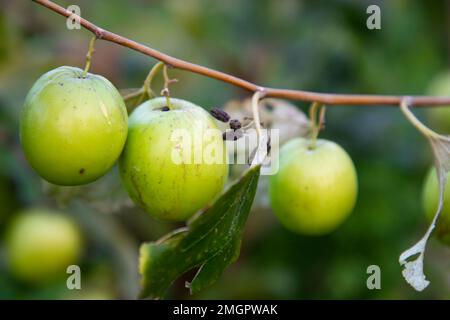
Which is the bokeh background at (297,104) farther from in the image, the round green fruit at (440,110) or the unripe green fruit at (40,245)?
the round green fruit at (440,110)

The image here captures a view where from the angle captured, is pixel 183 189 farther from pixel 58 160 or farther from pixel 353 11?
pixel 353 11

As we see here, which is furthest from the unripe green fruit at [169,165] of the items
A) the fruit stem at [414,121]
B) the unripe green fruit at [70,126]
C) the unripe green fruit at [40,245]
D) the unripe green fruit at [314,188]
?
the unripe green fruit at [40,245]

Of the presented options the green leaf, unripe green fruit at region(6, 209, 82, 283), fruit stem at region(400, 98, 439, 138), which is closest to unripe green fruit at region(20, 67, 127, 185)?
the green leaf

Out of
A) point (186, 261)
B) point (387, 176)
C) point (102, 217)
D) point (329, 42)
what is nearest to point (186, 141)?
point (186, 261)

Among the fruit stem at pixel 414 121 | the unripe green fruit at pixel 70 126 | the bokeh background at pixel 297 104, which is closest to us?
the unripe green fruit at pixel 70 126

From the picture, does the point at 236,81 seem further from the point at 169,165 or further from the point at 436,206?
the point at 436,206

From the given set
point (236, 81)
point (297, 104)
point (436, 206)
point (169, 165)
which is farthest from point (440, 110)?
point (169, 165)
